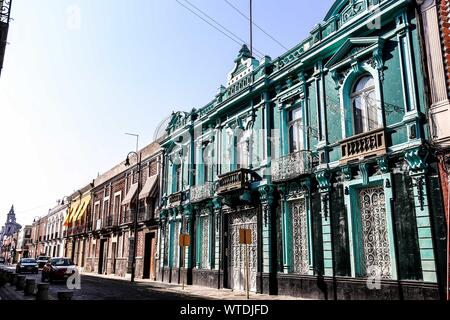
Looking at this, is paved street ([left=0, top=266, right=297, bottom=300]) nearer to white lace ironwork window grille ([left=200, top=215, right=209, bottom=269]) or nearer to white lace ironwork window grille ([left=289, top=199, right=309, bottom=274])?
white lace ironwork window grille ([left=289, top=199, right=309, bottom=274])

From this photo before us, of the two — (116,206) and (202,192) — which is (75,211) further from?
(202,192)

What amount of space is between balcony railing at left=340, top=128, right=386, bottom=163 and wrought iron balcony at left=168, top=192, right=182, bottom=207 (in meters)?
11.7

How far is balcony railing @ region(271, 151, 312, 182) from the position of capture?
14.0m

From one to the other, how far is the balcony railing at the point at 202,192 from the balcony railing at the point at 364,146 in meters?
8.22

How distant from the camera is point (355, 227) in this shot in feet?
40.3

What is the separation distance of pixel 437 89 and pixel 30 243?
251ft

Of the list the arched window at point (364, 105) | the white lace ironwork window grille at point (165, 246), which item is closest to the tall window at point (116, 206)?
the white lace ironwork window grille at point (165, 246)

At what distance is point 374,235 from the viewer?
11.8 m

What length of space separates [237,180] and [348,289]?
6.58 m

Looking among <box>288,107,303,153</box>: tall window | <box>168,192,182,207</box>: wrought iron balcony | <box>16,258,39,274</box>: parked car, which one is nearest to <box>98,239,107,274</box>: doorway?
<box>16,258,39,274</box>: parked car

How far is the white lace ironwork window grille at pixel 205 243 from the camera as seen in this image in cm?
1977

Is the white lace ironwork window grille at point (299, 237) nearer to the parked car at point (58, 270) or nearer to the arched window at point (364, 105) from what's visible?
the arched window at point (364, 105)

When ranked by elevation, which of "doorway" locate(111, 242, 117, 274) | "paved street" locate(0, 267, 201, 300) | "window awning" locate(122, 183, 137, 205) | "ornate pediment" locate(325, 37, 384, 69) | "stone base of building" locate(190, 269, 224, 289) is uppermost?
"ornate pediment" locate(325, 37, 384, 69)

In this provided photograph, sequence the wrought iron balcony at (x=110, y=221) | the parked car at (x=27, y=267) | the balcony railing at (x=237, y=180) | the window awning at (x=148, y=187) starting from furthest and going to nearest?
the wrought iron balcony at (x=110, y=221), the parked car at (x=27, y=267), the window awning at (x=148, y=187), the balcony railing at (x=237, y=180)
